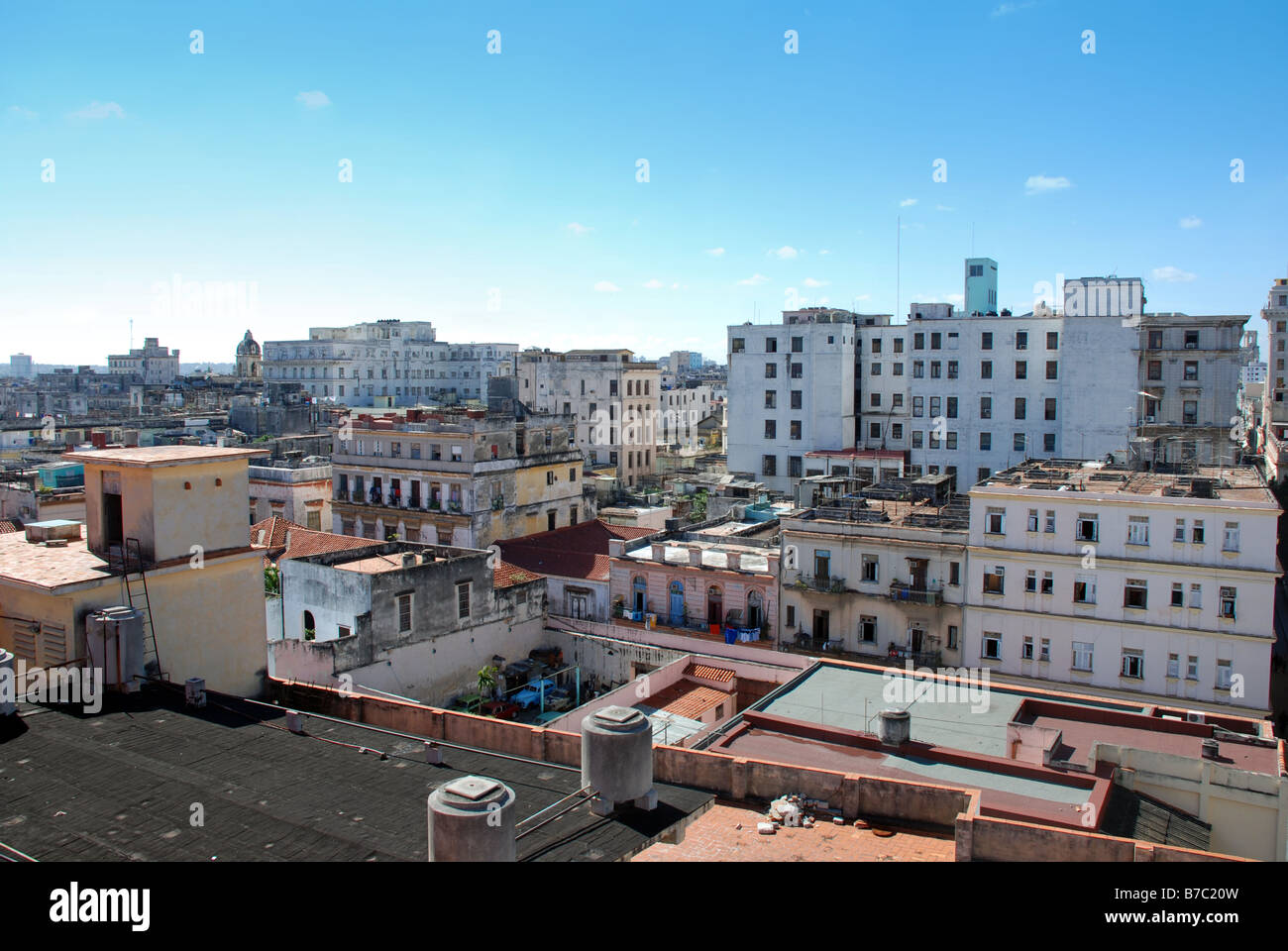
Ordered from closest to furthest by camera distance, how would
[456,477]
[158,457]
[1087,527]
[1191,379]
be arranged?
[158,457] < [1087,527] < [456,477] < [1191,379]

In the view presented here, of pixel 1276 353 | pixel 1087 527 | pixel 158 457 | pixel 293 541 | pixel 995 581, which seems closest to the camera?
pixel 158 457

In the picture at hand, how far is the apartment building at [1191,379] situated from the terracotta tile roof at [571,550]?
36.2m

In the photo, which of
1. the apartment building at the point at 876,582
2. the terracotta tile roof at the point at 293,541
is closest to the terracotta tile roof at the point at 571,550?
the terracotta tile roof at the point at 293,541

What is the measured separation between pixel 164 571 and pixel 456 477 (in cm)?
3936

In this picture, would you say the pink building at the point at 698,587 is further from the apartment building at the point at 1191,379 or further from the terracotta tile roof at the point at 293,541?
the apartment building at the point at 1191,379

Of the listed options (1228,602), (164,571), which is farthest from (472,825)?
(1228,602)

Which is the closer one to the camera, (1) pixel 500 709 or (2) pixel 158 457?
(2) pixel 158 457

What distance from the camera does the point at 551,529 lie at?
211 ft

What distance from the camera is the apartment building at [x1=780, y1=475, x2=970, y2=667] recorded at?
4409 centimetres

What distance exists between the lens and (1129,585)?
135 ft

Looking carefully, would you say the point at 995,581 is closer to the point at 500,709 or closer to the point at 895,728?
the point at 895,728

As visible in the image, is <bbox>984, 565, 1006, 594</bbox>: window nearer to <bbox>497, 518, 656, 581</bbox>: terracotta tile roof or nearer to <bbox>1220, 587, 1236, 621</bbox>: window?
<bbox>1220, 587, 1236, 621</bbox>: window
